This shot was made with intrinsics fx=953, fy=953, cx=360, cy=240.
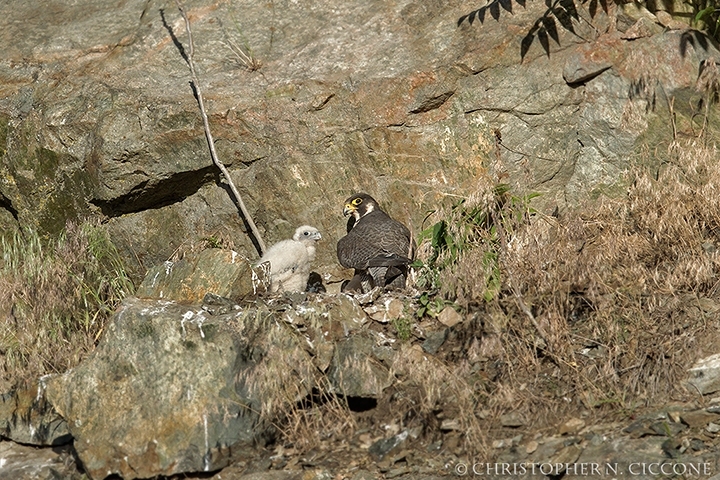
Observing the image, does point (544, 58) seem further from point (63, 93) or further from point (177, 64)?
point (63, 93)

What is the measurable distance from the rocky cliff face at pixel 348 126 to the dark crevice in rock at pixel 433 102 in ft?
0.04

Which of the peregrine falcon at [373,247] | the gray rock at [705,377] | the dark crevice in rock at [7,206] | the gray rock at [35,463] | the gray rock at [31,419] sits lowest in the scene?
the gray rock at [705,377]

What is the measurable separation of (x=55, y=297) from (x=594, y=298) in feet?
13.2

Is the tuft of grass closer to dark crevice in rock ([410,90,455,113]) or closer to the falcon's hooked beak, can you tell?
→ the falcon's hooked beak

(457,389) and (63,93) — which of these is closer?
(457,389)

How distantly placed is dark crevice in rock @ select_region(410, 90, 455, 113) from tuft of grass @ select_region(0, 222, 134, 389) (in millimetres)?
2845

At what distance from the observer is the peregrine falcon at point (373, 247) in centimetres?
756

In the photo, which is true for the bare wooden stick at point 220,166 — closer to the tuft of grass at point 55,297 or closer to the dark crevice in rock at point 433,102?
the tuft of grass at point 55,297

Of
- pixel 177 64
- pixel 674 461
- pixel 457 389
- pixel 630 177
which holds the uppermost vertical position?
pixel 177 64

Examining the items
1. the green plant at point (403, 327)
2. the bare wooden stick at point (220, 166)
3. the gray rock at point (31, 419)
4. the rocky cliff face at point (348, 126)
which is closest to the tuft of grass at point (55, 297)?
the gray rock at point (31, 419)

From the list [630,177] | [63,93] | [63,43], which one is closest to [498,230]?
[630,177]

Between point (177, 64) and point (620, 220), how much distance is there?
165 inches

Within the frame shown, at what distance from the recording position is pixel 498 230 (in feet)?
22.5

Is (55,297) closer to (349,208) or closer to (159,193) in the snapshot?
(159,193)
